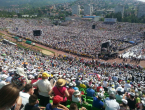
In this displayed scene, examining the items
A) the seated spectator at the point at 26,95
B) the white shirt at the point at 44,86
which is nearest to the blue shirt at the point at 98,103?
the white shirt at the point at 44,86

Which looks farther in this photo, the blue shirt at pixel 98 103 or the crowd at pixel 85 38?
the crowd at pixel 85 38

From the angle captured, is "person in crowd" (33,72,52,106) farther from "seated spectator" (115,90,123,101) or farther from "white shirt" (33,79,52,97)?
"seated spectator" (115,90,123,101)

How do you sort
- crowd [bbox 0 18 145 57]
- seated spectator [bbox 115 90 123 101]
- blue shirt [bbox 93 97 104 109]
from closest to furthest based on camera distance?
blue shirt [bbox 93 97 104 109]
seated spectator [bbox 115 90 123 101]
crowd [bbox 0 18 145 57]

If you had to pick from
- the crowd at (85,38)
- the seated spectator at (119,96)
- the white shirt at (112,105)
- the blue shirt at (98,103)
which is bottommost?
the crowd at (85,38)

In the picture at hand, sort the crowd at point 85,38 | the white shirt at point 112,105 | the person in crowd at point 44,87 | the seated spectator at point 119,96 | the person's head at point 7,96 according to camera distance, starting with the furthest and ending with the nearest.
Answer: the crowd at point 85,38 → the seated spectator at point 119,96 → the person in crowd at point 44,87 → the white shirt at point 112,105 → the person's head at point 7,96

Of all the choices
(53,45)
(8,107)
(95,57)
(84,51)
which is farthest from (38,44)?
(8,107)

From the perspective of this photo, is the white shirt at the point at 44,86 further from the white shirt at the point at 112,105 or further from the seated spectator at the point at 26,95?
the white shirt at the point at 112,105

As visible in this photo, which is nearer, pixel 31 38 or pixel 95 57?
pixel 95 57

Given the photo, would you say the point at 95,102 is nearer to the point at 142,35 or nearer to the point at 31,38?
the point at 31,38

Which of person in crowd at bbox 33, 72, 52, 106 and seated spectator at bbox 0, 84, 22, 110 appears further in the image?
person in crowd at bbox 33, 72, 52, 106

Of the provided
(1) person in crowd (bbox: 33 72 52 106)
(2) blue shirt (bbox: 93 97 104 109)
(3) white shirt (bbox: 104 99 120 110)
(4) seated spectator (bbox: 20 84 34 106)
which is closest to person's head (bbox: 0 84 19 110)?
(4) seated spectator (bbox: 20 84 34 106)

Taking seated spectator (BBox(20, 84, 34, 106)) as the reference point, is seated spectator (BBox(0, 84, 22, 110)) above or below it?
above
